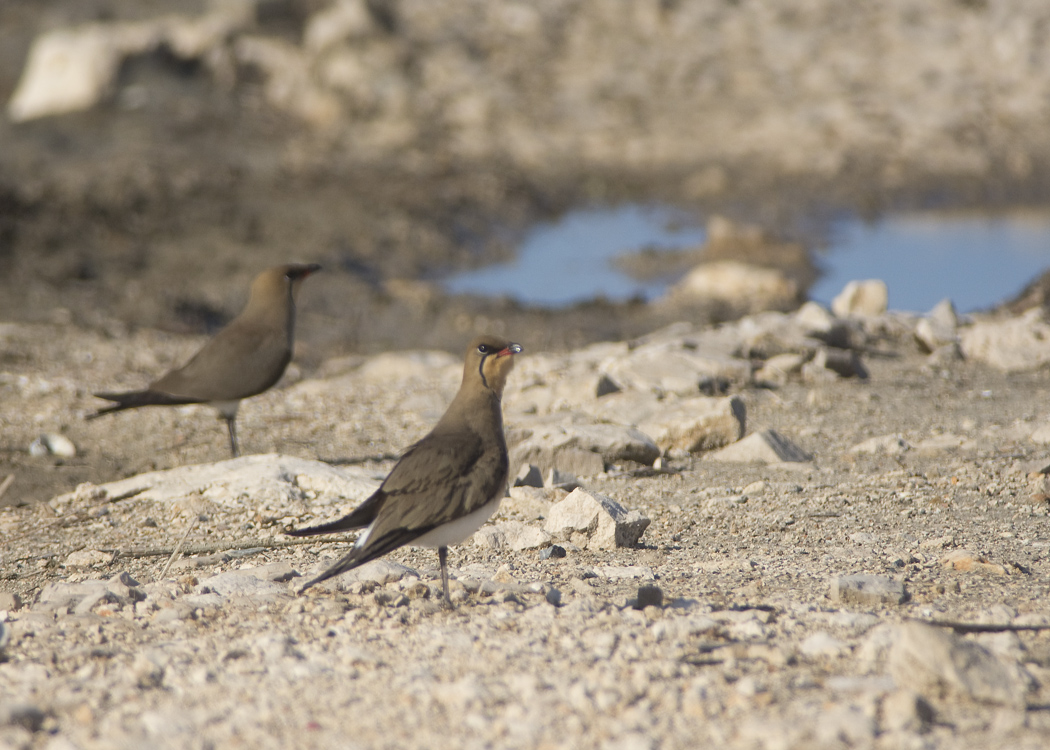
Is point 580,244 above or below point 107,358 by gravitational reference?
above

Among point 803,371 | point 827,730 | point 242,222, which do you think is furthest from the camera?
point 242,222

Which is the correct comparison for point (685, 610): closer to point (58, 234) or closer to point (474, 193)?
point (58, 234)

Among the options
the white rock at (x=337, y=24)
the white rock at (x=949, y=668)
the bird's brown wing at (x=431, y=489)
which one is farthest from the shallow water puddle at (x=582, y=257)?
the white rock at (x=949, y=668)

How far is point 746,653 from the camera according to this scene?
3.14 m

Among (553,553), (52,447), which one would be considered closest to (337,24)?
(52,447)

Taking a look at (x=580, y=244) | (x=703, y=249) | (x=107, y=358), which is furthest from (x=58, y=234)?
(x=703, y=249)

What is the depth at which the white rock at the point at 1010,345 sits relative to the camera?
7.72m

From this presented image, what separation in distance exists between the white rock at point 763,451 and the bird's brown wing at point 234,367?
2486mm

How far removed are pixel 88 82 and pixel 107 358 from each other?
10092mm

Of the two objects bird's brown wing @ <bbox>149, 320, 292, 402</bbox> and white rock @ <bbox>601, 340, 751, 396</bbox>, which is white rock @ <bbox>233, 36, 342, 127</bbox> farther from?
bird's brown wing @ <bbox>149, 320, 292, 402</bbox>

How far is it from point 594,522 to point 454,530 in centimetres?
94

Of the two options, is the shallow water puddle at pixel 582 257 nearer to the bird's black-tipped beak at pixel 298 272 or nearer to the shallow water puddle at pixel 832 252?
the shallow water puddle at pixel 832 252

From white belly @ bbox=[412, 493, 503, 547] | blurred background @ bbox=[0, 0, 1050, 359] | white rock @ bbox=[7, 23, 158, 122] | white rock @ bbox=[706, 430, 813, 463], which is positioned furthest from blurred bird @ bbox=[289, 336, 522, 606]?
white rock @ bbox=[7, 23, 158, 122]

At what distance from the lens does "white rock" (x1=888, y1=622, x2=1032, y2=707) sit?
279 centimetres
